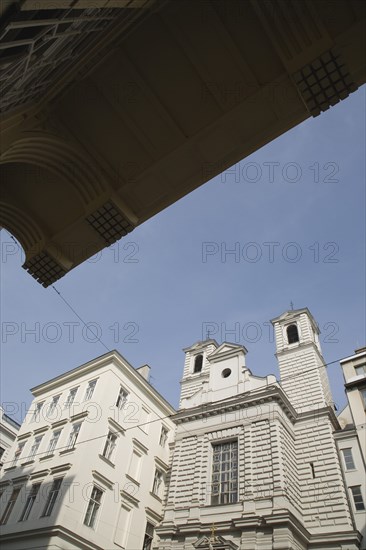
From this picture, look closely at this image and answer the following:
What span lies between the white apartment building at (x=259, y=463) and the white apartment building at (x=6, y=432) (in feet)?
54.5

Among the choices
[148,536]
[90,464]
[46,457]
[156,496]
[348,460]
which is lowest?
[148,536]

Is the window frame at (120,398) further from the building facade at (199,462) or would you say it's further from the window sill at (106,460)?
the window sill at (106,460)

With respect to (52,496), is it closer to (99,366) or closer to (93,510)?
(93,510)

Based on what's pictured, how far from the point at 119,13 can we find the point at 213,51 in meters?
1.49

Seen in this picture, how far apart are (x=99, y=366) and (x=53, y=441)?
5.53 meters

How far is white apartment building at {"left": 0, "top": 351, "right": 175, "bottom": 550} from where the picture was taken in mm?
21312

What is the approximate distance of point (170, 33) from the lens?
624cm

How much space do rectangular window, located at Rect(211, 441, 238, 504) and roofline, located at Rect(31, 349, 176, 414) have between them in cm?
772

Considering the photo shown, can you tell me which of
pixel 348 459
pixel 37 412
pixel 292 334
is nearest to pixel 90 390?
pixel 37 412

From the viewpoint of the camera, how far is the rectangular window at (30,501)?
22.8 meters

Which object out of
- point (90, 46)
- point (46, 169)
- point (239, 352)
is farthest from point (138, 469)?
A: point (90, 46)

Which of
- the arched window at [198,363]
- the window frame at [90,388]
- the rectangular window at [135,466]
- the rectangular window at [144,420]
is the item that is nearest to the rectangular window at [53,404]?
the window frame at [90,388]

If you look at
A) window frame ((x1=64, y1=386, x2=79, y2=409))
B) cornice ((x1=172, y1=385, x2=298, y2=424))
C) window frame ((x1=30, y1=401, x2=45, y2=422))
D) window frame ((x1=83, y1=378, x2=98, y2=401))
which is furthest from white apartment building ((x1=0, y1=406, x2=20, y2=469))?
cornice ((x1=172, y1=385, x2=298, y2=424))

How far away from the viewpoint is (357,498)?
69.7 ft
